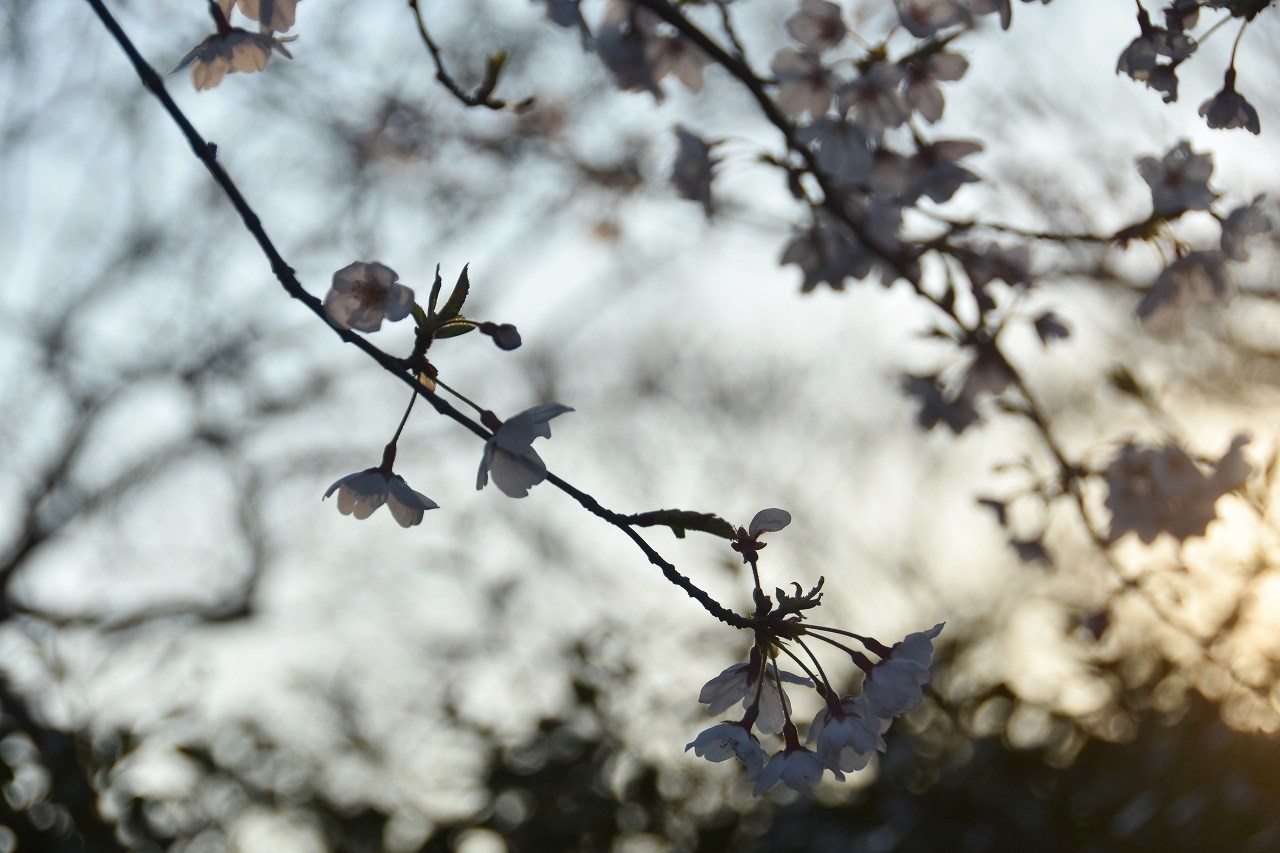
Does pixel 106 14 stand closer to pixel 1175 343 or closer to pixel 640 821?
pixel 640 821

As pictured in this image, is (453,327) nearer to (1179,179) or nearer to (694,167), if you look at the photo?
(694,167)

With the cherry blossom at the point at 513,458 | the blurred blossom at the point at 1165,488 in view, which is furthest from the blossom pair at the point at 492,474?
the blurred blossom at the point at 1165,488

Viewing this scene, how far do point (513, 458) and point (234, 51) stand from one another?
691mm

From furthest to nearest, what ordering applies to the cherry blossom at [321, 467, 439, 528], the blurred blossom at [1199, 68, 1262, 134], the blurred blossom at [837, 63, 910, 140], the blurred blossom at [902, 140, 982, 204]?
1. the blurred blossom at [902, 140, 982, 204]
2. the blurred blossom at [837, 63, 910, 140]
3. the blurred blossom at [1199, 68, 1262, 134]
4. the cherry blossom at [321, 467, 439, 528]

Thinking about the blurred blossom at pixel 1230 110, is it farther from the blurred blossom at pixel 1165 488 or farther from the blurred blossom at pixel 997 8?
the blurred blossom at pixel 1165 488

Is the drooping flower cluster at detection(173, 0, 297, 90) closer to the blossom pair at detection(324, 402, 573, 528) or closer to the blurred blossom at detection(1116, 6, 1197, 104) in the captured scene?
the blossom pair at detection(324, 402, 573, 528)

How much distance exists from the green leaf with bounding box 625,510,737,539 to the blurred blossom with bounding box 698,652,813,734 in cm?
26

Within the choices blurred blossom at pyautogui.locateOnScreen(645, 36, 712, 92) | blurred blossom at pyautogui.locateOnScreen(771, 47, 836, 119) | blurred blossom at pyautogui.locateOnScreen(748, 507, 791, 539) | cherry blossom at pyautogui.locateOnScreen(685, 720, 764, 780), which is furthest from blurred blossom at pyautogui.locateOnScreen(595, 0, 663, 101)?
cherry blossom at pyautogui.locateOnScreen(685, 720, 764, 780)

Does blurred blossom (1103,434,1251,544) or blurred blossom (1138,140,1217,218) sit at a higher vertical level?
blurred blossom (1138,140,1217,218)

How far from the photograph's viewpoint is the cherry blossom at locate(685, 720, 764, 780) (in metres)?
1.01

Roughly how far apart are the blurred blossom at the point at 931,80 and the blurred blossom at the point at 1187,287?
1.57ft

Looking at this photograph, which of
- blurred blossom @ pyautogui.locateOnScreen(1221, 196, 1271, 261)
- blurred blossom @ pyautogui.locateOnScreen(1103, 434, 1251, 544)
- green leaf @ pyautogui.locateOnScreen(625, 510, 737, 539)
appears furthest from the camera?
blurred blossom @ pyautogui.locateOnScreen(1103, 434, 1251, 544)

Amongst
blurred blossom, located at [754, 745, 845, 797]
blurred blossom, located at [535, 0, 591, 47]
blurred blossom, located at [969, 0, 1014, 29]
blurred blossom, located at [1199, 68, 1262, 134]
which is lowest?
blurred blossom, located at [754, 745, 845, 797]

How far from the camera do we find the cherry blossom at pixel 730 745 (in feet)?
3.32
